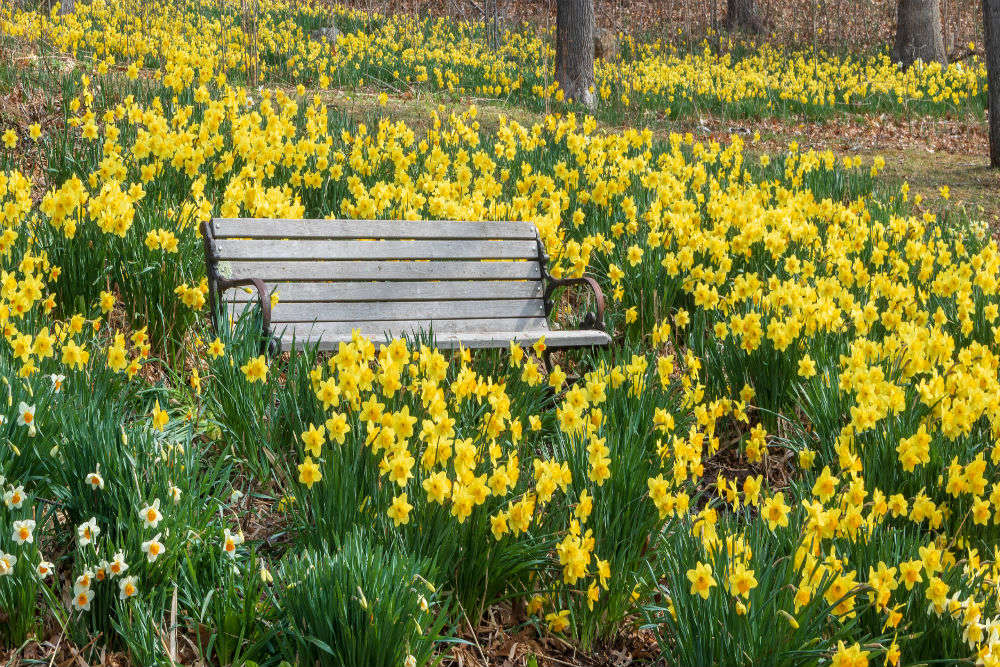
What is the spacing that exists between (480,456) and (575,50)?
837cm

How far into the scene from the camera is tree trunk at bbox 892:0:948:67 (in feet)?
46.7

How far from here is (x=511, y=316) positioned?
13.6ft

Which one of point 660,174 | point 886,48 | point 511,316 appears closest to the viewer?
point 511,316

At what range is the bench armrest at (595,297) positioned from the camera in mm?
3828

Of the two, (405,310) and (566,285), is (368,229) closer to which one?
(405,310)

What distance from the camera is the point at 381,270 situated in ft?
12.9

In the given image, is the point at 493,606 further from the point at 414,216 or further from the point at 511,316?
the point at 414,216

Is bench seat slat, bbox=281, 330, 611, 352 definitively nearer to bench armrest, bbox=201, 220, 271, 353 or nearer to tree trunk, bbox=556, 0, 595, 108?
bench armrest, bbox=201, 220, 271, 353

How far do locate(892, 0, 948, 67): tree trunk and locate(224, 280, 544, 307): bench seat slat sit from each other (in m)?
12.6

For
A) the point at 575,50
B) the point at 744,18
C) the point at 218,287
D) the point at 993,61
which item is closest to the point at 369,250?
the point at 218,287

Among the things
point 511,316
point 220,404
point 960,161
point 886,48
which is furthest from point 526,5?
point 220,404

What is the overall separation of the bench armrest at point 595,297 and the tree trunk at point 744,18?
16.2 meters

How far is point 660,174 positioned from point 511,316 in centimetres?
160

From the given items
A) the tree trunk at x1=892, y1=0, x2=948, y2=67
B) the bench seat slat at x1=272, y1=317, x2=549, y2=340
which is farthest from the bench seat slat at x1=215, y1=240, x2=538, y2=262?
the tree trunk at x1=892, y1=0, x2=948, y2=67
